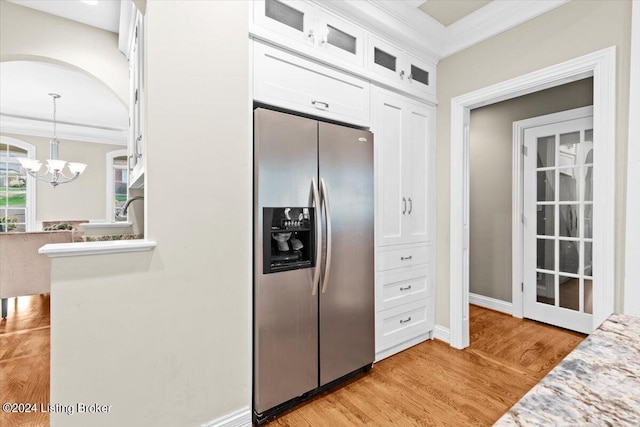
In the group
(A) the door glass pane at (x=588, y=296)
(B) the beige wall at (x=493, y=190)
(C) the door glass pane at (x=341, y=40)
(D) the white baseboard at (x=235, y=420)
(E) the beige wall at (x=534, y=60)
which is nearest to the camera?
(D) the white baseboard at (x=235, y=420)

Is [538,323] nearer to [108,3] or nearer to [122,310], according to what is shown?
[122,310]

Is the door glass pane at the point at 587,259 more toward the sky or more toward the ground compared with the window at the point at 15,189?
more toward the ground

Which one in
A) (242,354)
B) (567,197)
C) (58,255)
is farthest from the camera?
(567,197)

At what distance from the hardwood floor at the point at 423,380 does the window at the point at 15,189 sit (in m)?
3.81

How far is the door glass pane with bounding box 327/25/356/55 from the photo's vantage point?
2.07 m

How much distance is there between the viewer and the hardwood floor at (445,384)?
1.77 m

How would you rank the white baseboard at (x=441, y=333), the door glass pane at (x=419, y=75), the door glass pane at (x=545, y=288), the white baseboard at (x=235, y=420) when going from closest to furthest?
the white baseboard at (x=235, y=420)
the door glass pane at (x=419, y=75)
the white baseboard at (x=441, y=333)
the door glass pane at (x=545, y=288)

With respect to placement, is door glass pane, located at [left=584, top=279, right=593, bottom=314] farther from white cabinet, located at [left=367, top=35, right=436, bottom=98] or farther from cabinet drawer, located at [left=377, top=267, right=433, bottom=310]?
white cabinet, located at [left=367, top=35, right=436, bottom=98]

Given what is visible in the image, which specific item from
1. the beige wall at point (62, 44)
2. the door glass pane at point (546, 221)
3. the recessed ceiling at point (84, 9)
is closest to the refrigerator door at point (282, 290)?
the recessed ceiling at point (84, 9)

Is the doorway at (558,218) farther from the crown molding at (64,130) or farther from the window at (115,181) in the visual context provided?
the window at (115,181)

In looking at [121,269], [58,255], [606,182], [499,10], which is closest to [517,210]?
[606,182]

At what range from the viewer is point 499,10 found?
2.33 m

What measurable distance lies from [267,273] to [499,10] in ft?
8.52

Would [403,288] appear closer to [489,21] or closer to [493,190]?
[493,190]
